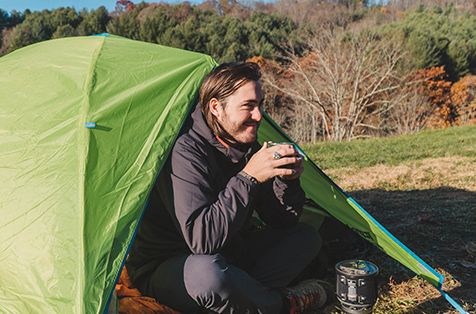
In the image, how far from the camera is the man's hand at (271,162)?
2004mm

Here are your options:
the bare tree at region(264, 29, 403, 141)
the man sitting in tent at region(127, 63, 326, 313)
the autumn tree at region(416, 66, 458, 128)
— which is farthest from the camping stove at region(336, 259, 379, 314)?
the autumn tree at region(416, 66, 458, 128)

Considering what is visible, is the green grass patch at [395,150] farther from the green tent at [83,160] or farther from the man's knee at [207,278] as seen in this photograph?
the man's knee at [207,278]

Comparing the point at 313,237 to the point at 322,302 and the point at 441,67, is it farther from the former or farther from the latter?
the point at 441,67

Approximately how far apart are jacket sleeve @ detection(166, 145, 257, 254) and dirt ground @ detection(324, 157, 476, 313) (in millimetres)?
1016

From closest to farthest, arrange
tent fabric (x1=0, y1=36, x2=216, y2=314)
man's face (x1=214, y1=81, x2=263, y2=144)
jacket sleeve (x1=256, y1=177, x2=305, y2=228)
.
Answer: tent fabric (x1=0, y1=36, x2=216, y2=314)
man's face (x1=214, y1=81, x2=263, y2=144)
jacket sleeve (x1=256, y1=177, x2=305, y2=228)

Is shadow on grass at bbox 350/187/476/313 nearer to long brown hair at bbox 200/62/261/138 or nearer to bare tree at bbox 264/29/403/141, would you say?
long brown hair at bbox 200/62/261/138

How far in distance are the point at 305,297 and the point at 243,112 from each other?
1096 millimetres

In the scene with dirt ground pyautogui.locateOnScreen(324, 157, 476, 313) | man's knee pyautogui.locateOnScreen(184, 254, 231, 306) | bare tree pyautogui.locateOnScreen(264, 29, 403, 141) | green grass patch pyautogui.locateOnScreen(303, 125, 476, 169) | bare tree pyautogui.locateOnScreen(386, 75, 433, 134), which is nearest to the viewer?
man's knee pyautogui.locateOnScreen(184, 254, 231, 306)

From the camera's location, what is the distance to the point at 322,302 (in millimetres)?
2607

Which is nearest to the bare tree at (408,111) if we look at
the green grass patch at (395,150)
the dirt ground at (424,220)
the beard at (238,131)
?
the green grass patch at (395,150)

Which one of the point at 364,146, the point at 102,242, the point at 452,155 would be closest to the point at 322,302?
the point at 102,242

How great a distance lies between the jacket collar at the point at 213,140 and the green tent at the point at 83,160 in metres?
0.12

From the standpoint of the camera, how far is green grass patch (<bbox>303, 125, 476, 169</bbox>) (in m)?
7.65

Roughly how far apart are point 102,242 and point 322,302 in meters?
1.37
